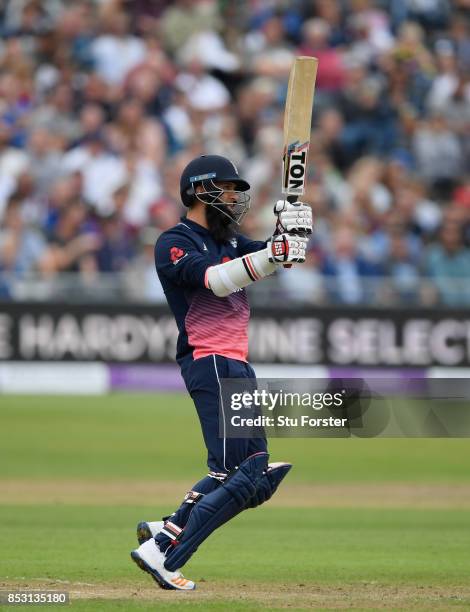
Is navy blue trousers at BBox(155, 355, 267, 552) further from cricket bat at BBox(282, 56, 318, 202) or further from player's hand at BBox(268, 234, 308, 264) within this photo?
cricket bat at BBox(282, 56, 318, 202)

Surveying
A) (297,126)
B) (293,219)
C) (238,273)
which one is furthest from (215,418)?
(297,126)

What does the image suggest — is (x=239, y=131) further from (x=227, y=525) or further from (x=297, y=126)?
(x=297, y=126)

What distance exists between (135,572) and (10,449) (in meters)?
7.07

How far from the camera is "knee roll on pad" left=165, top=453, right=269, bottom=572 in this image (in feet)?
21.6

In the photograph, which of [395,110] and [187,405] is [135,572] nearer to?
[187,405]

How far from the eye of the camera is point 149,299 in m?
17.3

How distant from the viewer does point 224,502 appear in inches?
260

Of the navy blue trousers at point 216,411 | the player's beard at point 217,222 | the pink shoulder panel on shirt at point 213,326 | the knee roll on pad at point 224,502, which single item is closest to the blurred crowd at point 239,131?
the player's beard at point 217,222

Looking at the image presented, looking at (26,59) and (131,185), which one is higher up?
(26,59)

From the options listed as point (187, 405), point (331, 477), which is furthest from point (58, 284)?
point (331, 477)

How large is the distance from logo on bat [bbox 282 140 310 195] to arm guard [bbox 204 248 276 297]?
40 cm

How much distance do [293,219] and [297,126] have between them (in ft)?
1.77

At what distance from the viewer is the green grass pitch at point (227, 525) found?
704 centimetres

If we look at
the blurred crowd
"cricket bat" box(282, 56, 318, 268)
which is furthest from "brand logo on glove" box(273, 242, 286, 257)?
the blurred crowd
